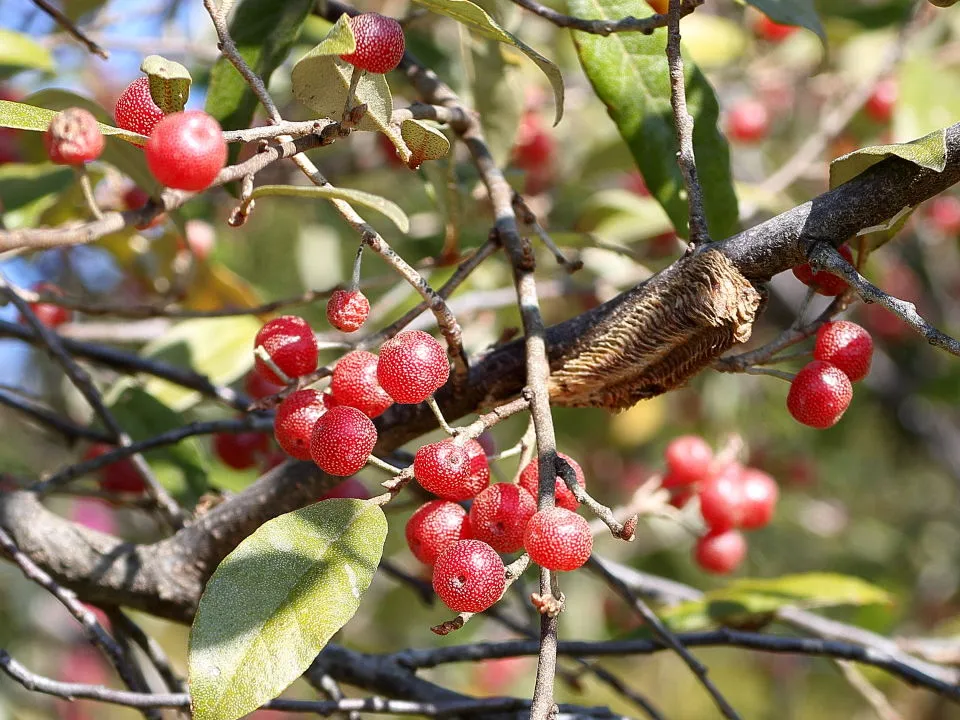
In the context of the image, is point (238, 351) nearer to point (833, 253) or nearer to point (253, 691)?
point (253, 691)

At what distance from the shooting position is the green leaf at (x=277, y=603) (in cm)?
91

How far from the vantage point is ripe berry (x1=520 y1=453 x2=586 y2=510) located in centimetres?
100

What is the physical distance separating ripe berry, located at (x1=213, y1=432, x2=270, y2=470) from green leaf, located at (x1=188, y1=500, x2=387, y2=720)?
0.90 meters

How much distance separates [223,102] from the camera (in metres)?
1.42

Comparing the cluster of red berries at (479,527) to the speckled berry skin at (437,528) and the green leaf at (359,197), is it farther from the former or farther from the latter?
the green leaf at (359,197)

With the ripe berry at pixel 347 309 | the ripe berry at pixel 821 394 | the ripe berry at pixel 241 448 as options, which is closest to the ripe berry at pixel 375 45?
the ripe berry at pixel 347 309

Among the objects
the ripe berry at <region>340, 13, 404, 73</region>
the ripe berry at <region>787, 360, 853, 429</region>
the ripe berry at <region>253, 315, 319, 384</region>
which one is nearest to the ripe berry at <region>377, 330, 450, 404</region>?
the ripe berry at <region>253, 315, 319, 384</region>

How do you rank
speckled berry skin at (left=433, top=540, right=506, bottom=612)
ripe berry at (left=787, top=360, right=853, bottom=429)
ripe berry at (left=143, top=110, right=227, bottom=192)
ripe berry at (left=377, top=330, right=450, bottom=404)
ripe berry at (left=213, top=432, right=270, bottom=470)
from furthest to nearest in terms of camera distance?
ripe berry at (left=213, top=432, right=270, bottom=470) → ripe berry at (left=787, top=360, right=853, bottom=429) → ripe berry at (left=377, top=330, right=450, bottom=404) → speckled berry skin at (left=433, top=540, right=506, bottom=612) → ripe berry at (left=143, top=110, right=227, bottom=192)

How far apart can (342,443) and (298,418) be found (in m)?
0.12

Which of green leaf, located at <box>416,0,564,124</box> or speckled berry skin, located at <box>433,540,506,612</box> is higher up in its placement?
green leaf, located at <box>416,0,564,124</box>

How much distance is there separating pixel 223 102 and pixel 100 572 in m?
0.74

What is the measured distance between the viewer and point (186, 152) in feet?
2.51

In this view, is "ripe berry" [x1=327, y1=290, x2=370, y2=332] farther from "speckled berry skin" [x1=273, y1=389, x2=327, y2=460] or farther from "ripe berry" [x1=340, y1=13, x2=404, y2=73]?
"ripe berry" [x1=340, y1=13, x2=404, y2=73]

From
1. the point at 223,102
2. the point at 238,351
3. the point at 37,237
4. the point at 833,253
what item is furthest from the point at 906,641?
the point at 37,237
